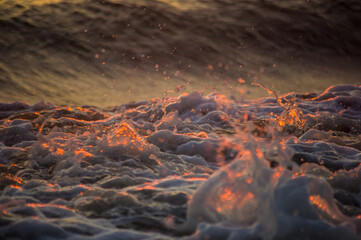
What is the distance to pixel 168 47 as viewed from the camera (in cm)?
1287

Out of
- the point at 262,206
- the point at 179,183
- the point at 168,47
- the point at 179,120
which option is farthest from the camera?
the point at 168,47

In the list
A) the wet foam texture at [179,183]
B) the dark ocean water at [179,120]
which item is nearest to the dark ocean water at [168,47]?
the dark ocean water at [179,120]

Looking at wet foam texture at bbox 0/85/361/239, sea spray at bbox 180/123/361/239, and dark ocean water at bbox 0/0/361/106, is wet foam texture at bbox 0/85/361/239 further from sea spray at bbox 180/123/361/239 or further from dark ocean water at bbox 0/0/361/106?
dark ocean water at bbox 0/0/361/106

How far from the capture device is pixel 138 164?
12.2 feet

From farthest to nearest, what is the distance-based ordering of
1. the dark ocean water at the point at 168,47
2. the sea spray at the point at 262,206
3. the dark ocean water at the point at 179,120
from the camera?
1. the dark ocean water at the point at 168,47
2. the dark ocean water at the point at 179,120
3. the sea spray at the point at 262,206

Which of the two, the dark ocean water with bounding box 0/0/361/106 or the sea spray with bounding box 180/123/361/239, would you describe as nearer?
the sea spray with bounding box 180/123/361/239

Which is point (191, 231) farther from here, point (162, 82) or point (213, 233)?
point (162, 82)

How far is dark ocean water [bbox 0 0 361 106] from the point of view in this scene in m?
9.53

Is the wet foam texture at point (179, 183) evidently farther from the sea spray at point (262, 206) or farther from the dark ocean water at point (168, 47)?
the dark ocean water at point (168, 47)

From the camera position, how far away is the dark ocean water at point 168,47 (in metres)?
9.53

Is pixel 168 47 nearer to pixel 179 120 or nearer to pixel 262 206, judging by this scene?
pixel 179 120

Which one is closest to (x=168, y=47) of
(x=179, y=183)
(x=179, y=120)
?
(x=179, y=120)

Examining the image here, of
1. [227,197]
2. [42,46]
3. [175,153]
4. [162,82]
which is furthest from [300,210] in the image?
[42,46]

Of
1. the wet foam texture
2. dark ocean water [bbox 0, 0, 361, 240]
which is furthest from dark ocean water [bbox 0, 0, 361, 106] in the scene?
the wet foam texture
